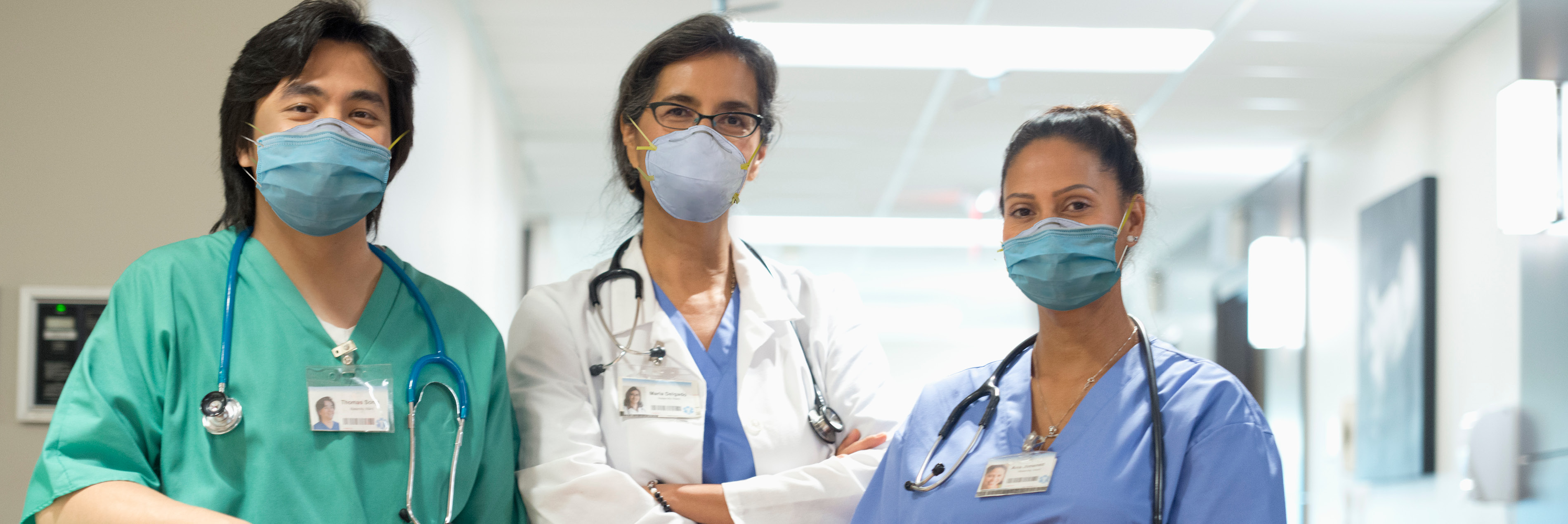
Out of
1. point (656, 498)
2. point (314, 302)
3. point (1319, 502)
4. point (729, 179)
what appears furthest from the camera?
point (1319, 502)

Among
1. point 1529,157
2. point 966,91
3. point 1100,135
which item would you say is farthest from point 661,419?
point 966,91

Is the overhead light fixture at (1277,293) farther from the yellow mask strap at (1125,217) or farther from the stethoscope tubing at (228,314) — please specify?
the stethoscope tubing at (228,314)

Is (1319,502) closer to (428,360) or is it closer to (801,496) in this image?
A: (801,496)

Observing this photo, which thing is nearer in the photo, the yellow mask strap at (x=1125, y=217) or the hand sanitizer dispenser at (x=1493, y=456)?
the yellow mask strap at (x=1125, y=217)

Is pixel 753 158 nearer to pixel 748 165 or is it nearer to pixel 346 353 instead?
pixel 748 165

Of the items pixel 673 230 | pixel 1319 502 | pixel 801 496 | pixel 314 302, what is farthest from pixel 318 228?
pixel 1319 502

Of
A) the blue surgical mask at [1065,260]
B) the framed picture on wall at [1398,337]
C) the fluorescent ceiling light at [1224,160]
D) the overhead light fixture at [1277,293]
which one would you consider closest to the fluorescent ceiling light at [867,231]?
the fluorescent ceiling light at [1224,160]

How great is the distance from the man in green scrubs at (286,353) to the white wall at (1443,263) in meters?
3.51

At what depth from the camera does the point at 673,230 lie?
196 centimetres

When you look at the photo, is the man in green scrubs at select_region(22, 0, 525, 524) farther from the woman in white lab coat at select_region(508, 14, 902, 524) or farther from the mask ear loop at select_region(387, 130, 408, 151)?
the woman in white lab coat at select_region(508, 14, 902, 524)

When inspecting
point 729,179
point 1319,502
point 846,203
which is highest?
point 846,203

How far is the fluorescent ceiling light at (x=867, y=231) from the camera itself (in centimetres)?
751

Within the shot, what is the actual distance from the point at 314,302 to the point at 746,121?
75cm

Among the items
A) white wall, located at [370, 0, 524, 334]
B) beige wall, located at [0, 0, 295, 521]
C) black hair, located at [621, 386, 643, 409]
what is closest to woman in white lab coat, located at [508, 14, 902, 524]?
black hair, located at [621, 386, 643, 409]
